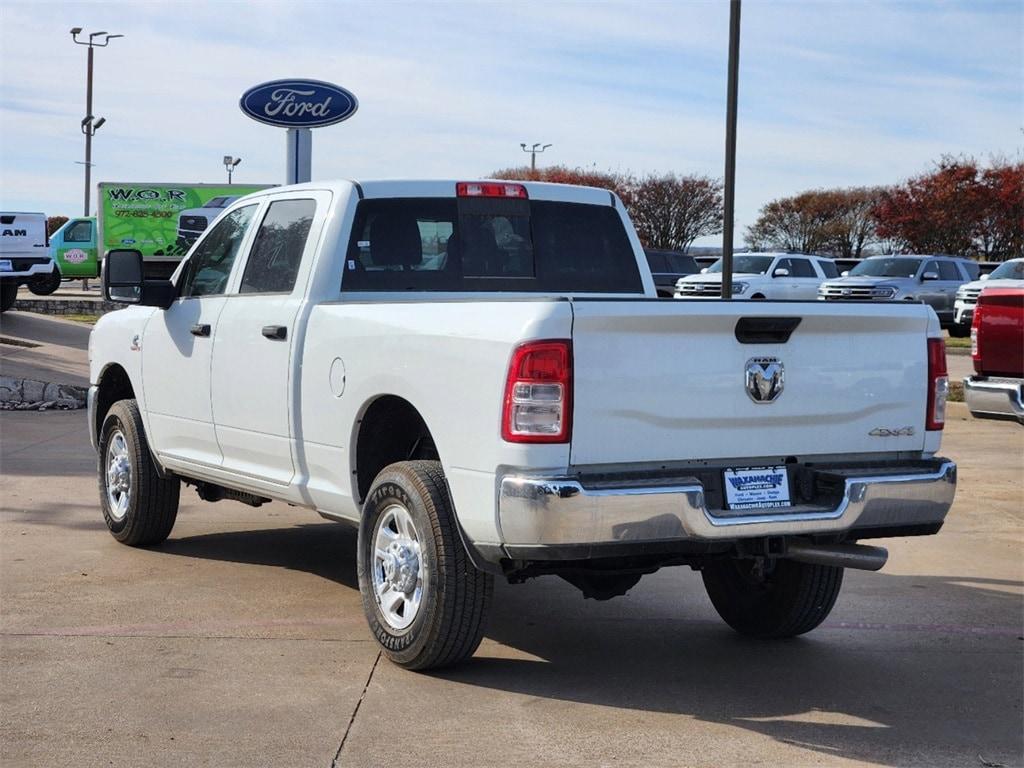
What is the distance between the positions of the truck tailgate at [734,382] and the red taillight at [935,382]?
0.12 ft

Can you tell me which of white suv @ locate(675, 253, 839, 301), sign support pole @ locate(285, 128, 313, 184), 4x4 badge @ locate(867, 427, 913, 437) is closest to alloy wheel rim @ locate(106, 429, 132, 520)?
4x4 badge @ locate(867, 427, 913, 437)

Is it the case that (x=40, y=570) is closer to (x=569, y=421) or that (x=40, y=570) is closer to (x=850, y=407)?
(x=569, y=421)

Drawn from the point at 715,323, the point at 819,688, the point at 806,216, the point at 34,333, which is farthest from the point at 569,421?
the point at 806,216

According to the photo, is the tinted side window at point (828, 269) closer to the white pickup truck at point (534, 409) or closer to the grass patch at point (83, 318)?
the grass patch at point (83, 318)

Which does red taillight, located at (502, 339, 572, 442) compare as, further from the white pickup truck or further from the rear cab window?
the rear cab window

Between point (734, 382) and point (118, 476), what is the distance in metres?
4.39

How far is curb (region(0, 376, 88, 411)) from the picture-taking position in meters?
15.3

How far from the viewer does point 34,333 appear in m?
22.7

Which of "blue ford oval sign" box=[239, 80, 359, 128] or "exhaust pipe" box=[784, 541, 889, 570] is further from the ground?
"blue ford oval sign" box=[239, 80, 359, 128]

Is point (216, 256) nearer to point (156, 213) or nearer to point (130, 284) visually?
point (130, 284)

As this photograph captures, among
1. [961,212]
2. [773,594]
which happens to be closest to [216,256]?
[773,594]

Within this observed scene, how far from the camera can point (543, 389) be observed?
4918 mm

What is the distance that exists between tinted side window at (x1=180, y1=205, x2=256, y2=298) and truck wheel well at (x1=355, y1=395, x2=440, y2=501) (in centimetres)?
171

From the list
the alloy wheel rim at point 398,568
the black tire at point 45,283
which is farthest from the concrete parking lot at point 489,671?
the black tire at point 45,283
